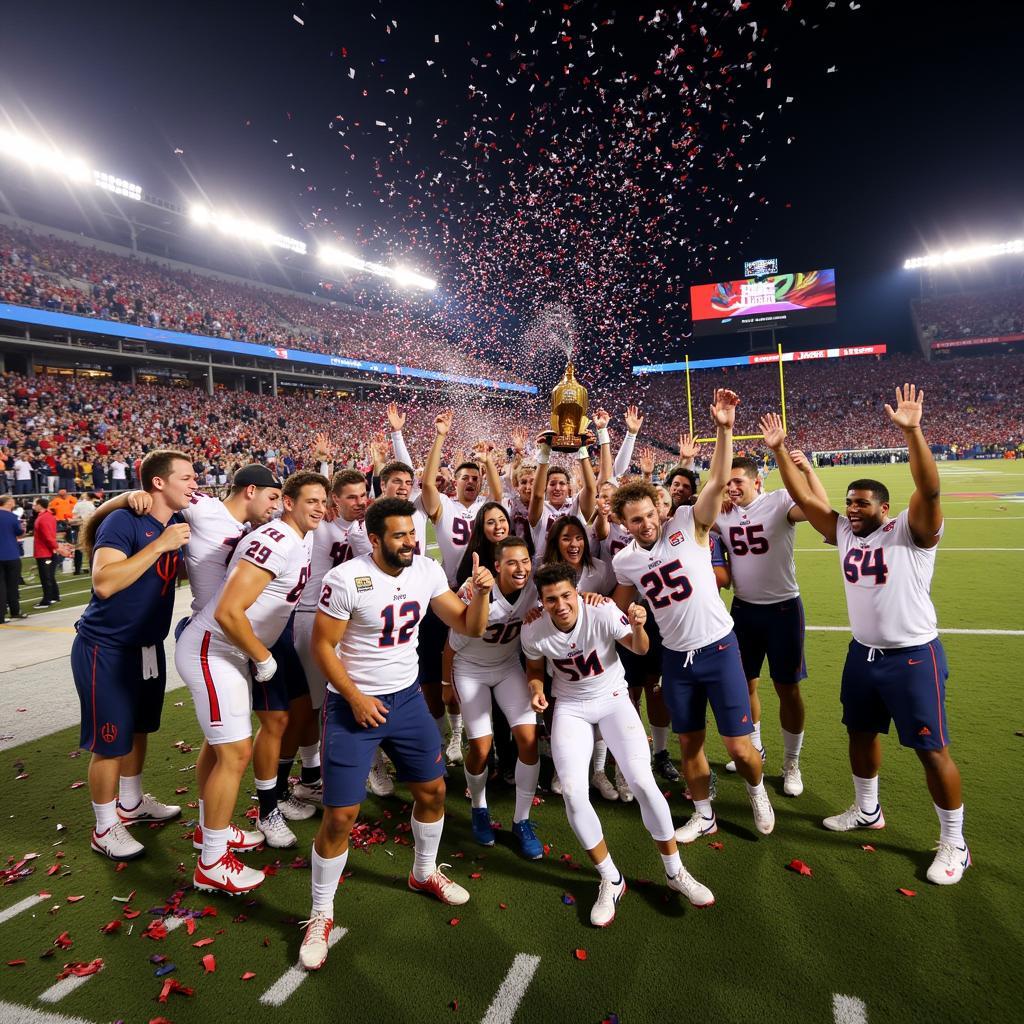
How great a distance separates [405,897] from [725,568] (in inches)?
128

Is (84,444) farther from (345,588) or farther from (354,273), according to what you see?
(354,273)

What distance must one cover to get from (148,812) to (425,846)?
2259 millimetres

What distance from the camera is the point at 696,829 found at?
3830mm

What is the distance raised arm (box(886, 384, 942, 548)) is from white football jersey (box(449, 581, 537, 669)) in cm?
235

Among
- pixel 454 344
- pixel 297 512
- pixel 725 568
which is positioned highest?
pixel 454 344

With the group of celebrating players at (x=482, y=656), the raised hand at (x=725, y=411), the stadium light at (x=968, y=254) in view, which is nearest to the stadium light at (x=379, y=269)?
the stadium light at (x=968, y=254)

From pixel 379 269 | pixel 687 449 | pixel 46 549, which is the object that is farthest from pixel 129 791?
pixel 379 269

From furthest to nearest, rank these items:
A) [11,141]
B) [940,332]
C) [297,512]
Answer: [940,332] < [11,141] < [297,512]

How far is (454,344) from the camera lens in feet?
180

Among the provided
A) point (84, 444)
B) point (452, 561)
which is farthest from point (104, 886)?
point (84, 444)

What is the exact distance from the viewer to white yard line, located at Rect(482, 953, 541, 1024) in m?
2.58

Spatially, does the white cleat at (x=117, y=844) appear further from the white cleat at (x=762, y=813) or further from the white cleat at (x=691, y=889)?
the white cleat at (x=762, y=813)

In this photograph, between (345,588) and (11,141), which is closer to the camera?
(345,588)

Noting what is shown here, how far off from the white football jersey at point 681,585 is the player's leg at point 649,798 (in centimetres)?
67
